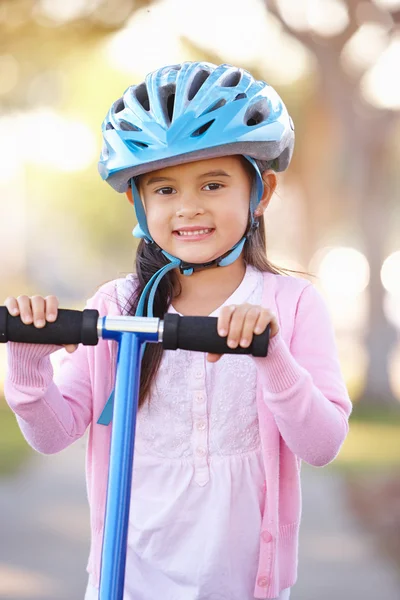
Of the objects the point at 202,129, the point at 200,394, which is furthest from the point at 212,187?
the point at 200,394

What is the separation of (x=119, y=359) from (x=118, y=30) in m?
10.9

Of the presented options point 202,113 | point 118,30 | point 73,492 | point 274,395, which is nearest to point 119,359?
point 274,395

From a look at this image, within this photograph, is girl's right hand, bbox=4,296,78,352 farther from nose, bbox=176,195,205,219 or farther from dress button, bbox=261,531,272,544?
dress button, bbox=261,531,272,544

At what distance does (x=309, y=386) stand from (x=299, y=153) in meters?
13.3

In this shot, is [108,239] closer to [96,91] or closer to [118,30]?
[96,91]

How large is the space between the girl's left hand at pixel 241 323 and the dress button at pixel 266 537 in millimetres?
708

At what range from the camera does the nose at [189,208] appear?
2.84 metres

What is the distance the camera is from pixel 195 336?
7.54 feet

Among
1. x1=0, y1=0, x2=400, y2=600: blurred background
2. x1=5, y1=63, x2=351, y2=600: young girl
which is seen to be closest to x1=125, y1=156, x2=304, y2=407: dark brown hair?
x1=5, y1=63, x2=351, y2=600: young girl

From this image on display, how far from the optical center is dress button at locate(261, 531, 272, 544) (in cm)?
278

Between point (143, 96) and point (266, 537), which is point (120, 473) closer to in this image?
point (266, 537)

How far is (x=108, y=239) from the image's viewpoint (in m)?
37.4

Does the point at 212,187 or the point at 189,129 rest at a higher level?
the point at 189,129

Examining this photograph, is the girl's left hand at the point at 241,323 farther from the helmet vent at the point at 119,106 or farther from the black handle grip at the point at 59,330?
the helmet vent at the point at 119,106
